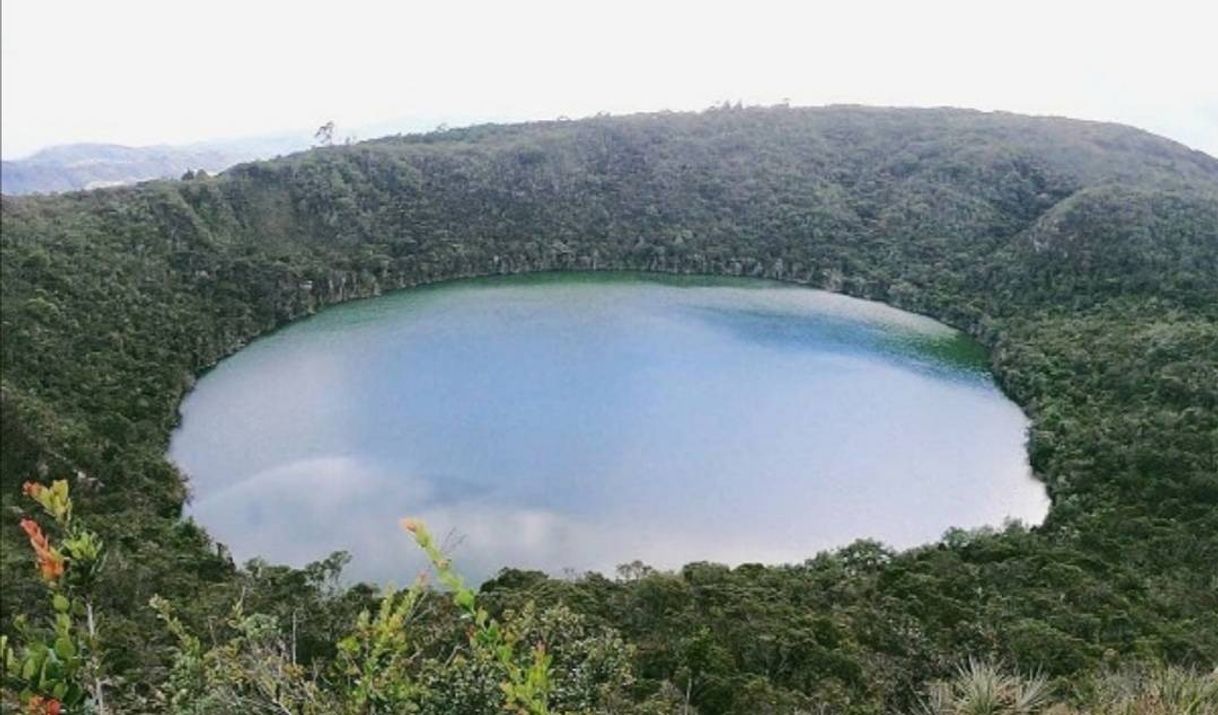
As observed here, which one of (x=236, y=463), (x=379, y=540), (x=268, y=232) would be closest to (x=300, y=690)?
(x=379, y=540)

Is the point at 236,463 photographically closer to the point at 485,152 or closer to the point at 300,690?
the point at 300,690

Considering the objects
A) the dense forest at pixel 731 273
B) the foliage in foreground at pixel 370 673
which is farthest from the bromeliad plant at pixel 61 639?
the dense forest at pixel 731 273

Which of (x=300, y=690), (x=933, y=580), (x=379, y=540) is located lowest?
(x=379, y=540)

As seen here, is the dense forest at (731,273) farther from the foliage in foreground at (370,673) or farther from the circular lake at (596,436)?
the circular lake at (596,436)

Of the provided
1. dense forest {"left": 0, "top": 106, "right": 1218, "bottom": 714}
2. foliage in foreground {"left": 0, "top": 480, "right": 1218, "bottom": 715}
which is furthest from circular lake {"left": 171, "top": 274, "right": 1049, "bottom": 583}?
foliage in foreground {"left": 0, "top": 480, "right": 1218, "bottom": 715}

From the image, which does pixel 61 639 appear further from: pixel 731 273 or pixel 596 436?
pixel 731 273

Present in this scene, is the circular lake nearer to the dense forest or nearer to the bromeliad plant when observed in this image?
the dense forest
